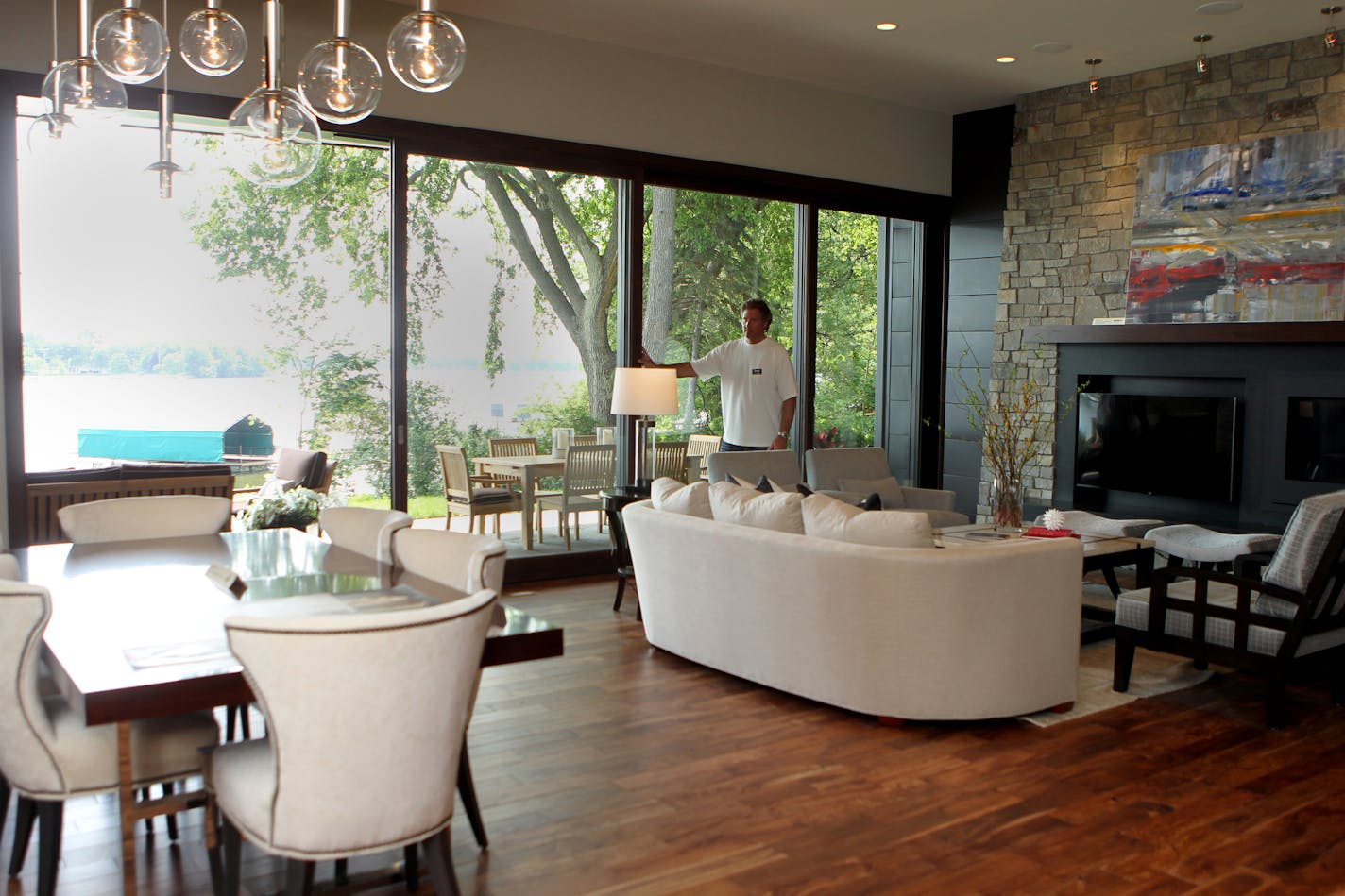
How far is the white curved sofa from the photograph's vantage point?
403cm

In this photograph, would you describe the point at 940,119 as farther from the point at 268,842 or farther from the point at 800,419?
the point at 268,842

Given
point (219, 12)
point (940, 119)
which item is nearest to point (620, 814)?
point (219, 12)

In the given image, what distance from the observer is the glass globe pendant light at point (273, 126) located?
292 cm

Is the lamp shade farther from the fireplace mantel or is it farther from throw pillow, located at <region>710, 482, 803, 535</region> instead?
the fireplace mantel

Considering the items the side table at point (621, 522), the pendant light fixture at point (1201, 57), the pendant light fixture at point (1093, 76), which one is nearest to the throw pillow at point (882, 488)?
the side table at point (621, 522)

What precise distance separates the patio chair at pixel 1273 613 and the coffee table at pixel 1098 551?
70 centimetres

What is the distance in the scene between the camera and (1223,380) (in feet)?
24.1

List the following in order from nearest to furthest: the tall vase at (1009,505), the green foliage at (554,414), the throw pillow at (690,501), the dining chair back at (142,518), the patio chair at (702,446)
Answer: the dining chair back at (142,518), the throw pillow at (690,501), the tall vase at (1009,505), the green foliage at (554,414), the patio chair at (702,446)

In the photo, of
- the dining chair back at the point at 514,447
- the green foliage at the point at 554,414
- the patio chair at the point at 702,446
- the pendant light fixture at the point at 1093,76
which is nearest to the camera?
the dining chair back at the point at 514,447

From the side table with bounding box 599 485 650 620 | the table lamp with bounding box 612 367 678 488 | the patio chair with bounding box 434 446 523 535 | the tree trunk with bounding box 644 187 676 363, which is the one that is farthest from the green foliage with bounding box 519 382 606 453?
the side table with bounding box 599 485 650 620

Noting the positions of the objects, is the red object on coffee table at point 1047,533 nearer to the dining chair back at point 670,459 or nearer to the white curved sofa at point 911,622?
the white curved sofa at point 911,622

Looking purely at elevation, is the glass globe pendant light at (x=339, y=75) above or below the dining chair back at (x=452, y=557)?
above

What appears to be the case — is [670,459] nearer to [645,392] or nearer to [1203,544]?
[645,392]

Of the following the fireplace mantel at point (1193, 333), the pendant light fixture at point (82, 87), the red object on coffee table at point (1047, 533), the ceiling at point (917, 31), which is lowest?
the red object on coffee table at point (1047, 533)
